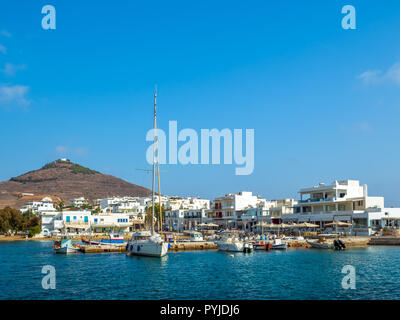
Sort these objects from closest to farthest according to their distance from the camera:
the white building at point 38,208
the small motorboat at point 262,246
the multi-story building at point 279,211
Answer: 1. the small motorboat at point 262,246
2. the multi-story building at point 279,211
3. the white building at point 38,208

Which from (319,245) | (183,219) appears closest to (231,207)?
(183,219)

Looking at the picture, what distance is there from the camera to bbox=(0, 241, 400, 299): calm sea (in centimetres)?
2484

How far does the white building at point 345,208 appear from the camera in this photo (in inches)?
2662

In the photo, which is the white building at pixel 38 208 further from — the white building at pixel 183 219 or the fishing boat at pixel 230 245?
the fishing boat at pixel 230 245

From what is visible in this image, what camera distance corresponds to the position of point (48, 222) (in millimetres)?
102750

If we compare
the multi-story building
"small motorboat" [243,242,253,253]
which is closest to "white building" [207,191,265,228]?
the multi-story building

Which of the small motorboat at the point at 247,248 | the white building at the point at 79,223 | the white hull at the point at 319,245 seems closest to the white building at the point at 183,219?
the white building at the point at 79,223

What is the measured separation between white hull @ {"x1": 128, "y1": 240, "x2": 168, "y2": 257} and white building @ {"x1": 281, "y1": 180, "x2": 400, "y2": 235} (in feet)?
124

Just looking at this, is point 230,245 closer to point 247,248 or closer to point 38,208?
point 247,248

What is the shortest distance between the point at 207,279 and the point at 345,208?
49.6 m

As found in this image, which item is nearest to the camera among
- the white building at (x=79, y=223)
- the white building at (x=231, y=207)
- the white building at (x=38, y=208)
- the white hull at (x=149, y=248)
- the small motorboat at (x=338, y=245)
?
the white hull at (x=149, y=248)

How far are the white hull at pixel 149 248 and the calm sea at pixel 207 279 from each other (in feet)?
2.87
